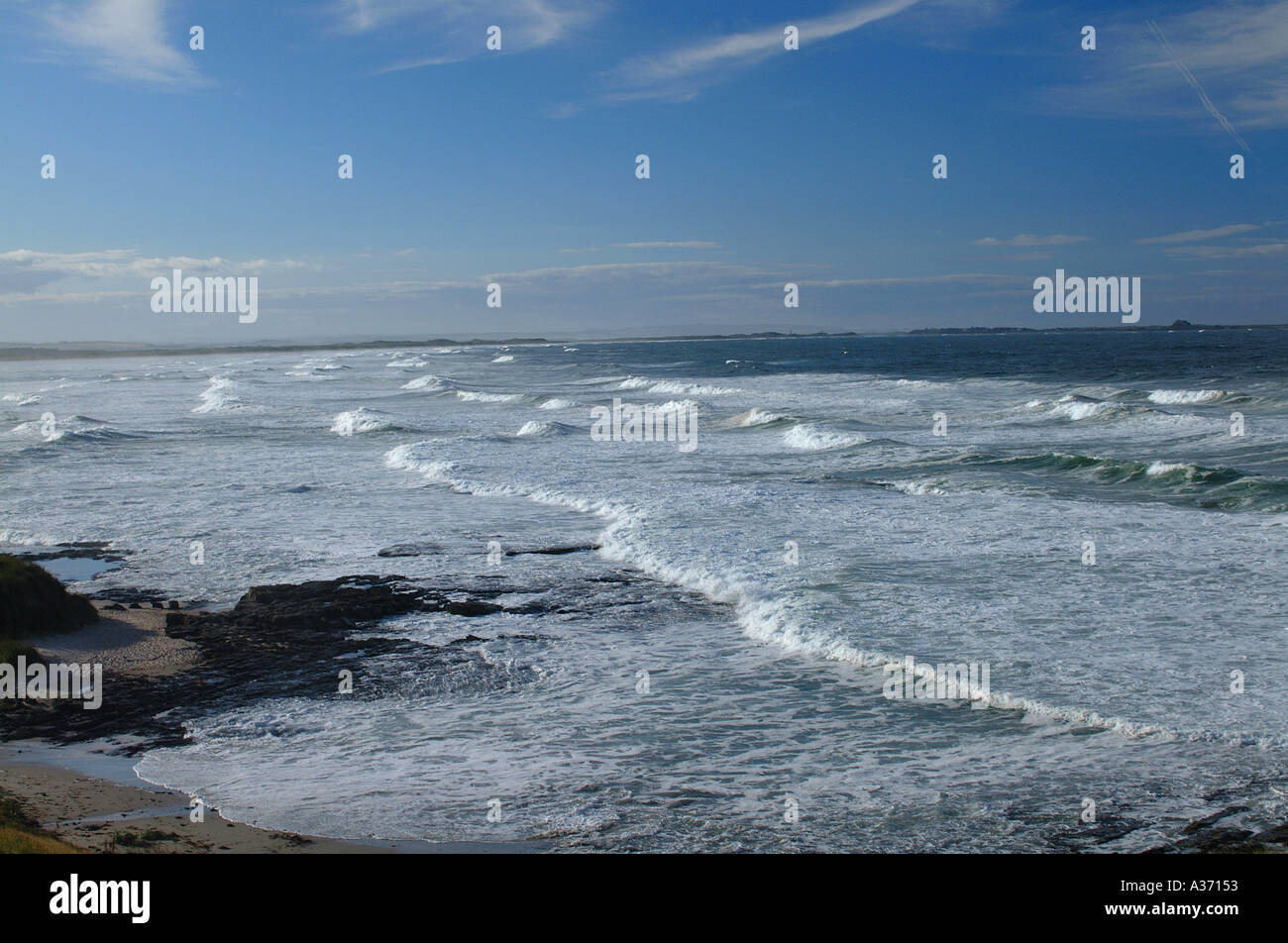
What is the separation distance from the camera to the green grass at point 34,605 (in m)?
10.9

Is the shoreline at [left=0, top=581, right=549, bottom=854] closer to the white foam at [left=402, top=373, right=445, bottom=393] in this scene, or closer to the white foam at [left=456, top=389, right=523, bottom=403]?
the white foam at [left=456, top=389, right=523, bottom=403]

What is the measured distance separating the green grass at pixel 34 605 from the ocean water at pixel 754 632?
173cm

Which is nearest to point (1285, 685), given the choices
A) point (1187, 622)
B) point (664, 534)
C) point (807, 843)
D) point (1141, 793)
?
point (1187, 622)

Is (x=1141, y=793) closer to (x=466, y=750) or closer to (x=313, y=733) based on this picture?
(x=466, y=750)

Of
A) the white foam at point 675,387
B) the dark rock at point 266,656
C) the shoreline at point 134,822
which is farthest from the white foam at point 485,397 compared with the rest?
the shoreline at point 134,822

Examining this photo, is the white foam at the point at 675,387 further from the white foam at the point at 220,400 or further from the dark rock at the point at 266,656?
the dark rock at the point at 266,656

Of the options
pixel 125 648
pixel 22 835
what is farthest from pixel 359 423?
pixel 22 835

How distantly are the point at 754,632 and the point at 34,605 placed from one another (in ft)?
25.5

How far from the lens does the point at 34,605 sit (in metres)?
11.2

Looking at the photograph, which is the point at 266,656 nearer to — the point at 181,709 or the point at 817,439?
the point at 181,709

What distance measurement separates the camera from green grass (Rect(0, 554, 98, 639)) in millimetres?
10930

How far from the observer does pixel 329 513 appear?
19.4 m

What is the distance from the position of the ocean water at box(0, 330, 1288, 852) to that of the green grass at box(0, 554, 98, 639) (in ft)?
5.66
